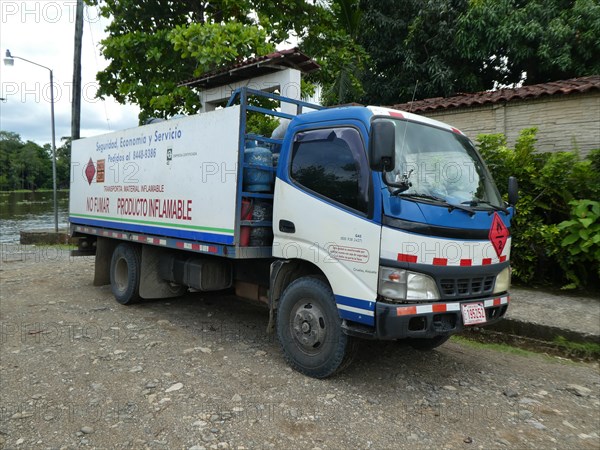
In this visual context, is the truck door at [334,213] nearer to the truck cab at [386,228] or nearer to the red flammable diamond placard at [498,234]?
the truck cab at [386,228]

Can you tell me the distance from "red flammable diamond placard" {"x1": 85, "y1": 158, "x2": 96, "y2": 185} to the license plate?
5928mm

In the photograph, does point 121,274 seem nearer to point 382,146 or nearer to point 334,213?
point 334,213

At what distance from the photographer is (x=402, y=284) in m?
3.48

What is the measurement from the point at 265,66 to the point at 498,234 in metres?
4.93

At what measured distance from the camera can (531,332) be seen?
5.36 m

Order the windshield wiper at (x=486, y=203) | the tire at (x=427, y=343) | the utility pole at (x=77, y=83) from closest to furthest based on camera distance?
the windshield wiper at (x=486, y=203)
the tire at (x=427, y=343)
the utility pole at (x=77, y=83)

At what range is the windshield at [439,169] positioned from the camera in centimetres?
368

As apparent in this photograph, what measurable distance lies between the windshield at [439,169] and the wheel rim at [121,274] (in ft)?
15.5

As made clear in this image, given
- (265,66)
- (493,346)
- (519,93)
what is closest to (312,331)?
(493,346)

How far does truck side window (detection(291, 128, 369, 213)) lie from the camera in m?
3.75

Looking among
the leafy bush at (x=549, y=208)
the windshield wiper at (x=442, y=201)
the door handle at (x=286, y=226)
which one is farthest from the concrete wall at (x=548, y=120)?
the door handle at (x=286, y=226)

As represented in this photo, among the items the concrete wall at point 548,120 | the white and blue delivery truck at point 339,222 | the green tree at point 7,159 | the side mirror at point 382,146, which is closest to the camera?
the side mirror at point 382,146

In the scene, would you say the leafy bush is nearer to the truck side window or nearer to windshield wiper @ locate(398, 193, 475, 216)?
windshield wiper @ locate(398, 193, 475, 216)

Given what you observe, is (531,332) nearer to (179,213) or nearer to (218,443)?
(218,443)
